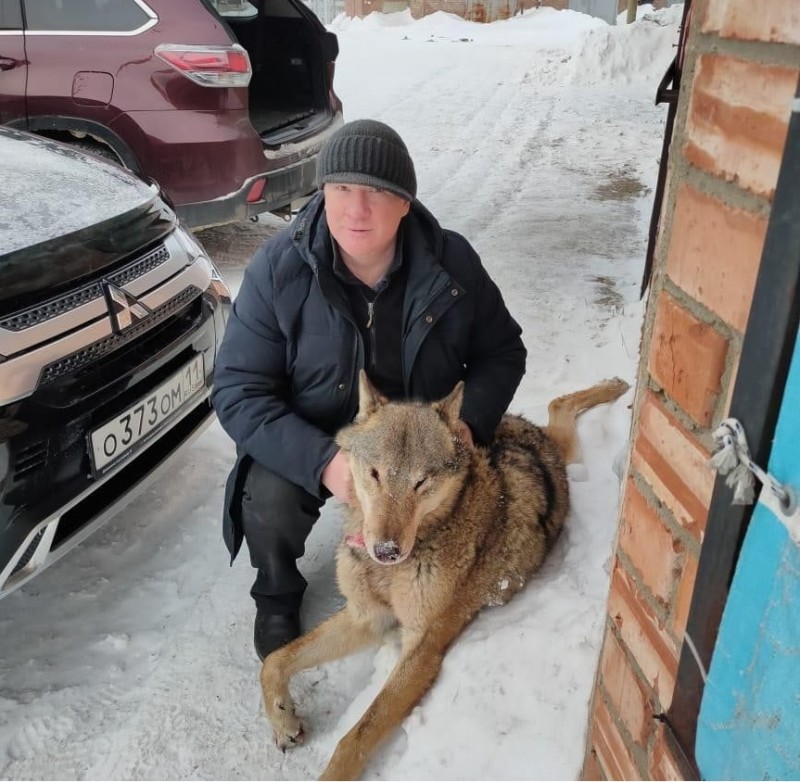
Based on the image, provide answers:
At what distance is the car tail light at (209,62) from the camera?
4805 mm

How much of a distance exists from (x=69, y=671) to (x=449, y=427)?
61.9 inches

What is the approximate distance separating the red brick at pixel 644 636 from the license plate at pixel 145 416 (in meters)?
1.73

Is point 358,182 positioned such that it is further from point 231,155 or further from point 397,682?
point 231,155

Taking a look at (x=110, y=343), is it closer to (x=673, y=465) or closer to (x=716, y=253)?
(x=673, y=465)

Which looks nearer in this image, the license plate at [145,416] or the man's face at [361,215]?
the man's face at [361,215]

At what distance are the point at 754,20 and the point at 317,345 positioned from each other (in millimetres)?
1774

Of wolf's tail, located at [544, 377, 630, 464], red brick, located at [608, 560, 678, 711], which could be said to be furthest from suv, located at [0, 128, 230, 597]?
red brick, located at [608, 560, 678, 711]

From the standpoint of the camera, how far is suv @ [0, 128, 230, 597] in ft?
7.30

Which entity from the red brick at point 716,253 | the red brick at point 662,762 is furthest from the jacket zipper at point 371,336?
the red brick at point 662,762

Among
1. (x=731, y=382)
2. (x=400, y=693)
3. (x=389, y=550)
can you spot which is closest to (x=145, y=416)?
(x=389, y=550)

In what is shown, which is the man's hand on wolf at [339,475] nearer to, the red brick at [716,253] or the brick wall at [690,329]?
the brick wall at [690,329]

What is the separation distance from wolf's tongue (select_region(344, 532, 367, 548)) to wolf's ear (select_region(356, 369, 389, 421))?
0.42m

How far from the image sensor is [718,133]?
100 centimetres

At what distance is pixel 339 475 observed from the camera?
244 cm
